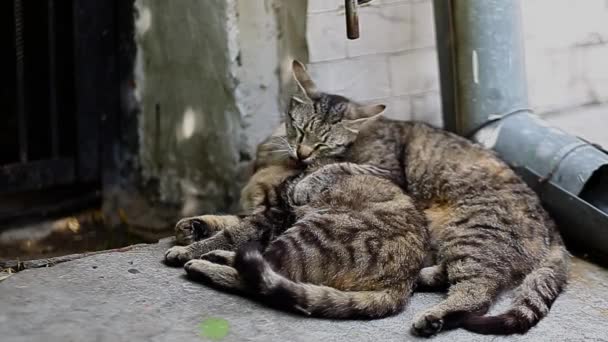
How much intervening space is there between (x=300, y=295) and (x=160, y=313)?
0.46 m

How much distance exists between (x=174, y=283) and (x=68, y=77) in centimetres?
172

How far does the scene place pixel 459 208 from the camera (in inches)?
140

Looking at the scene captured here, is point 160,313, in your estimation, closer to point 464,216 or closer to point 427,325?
A: point 427,325

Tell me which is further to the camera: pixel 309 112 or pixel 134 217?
pixel 134 217

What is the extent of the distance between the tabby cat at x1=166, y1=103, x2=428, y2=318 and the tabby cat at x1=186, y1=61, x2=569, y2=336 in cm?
8

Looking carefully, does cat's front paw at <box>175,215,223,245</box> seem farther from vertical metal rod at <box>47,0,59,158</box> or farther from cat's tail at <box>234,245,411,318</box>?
vertical metal rod at <box>47,0,59,158</box>

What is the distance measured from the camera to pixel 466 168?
12.1 feet

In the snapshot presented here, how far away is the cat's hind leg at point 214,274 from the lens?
10.4 ft

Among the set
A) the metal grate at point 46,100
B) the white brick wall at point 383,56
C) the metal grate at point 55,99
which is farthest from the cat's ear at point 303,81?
the metal grate at point 46,100

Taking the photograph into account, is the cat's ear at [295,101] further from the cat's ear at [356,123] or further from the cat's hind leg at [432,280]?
the cat's hind leg at [432,280]

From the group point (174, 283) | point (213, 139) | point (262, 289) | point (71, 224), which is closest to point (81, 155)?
point (71, 224)

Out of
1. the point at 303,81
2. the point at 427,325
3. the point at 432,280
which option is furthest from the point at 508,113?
the point at 427,325

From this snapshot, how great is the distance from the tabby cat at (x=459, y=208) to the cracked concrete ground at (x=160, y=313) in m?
0.06

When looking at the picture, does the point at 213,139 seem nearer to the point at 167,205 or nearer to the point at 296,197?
the point at 167,205
